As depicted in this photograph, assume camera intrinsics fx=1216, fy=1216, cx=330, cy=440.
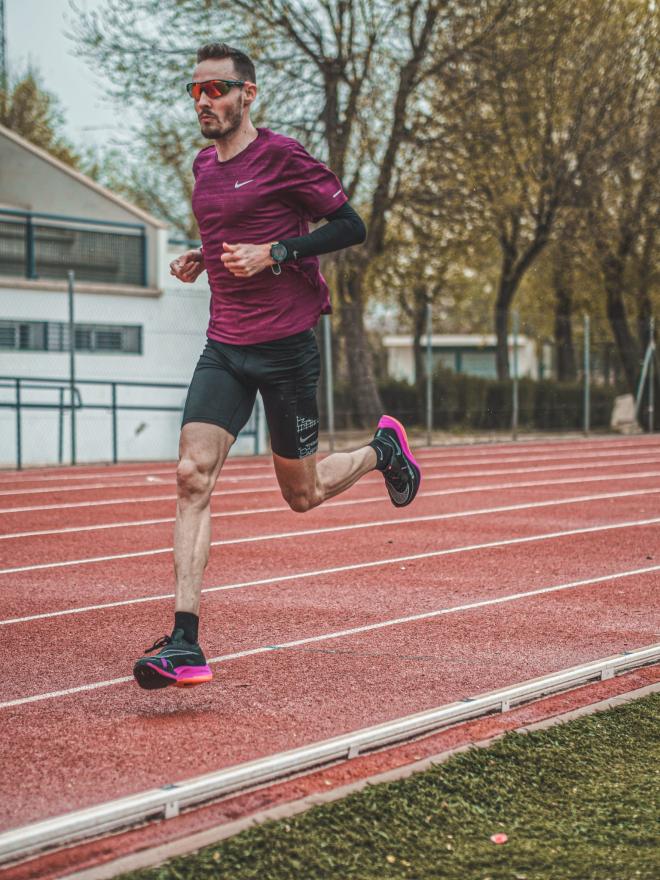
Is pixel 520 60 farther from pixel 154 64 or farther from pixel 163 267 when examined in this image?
pixel 163 267

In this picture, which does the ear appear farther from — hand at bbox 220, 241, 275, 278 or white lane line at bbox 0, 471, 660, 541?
white lane line at bbox 0, 471, 660, 541

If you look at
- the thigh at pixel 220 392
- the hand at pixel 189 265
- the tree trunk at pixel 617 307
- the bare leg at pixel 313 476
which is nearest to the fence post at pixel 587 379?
the tree trunk at pixel 617 307

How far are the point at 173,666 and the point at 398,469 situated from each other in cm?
213

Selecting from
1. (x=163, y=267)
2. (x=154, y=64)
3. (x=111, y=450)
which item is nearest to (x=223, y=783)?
(x=111, y=450)

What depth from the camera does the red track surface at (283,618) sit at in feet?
12.6

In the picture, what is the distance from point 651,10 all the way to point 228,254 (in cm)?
3057

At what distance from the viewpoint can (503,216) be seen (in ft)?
100

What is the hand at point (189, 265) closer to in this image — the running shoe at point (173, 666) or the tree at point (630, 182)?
the running shoe at point (173, 666)

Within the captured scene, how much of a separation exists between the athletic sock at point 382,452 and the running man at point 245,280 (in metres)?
1.01

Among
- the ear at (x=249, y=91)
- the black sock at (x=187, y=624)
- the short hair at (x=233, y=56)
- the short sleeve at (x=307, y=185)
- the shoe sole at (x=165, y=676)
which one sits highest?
the short hair at (x=233, y=56)

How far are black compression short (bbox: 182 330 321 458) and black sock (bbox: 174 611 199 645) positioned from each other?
2.33ft

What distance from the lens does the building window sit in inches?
778

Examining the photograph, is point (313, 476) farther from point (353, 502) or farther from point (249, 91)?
point (353, 502)

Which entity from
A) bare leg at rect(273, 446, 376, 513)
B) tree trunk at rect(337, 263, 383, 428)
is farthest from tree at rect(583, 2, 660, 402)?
bare leg at rect(273, 446, 376, 513)
